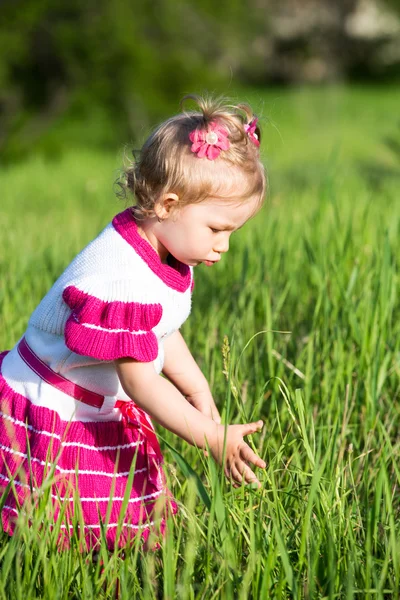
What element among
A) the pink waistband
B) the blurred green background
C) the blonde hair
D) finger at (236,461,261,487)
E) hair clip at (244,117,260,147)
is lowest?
finger at (236,461,261,487)

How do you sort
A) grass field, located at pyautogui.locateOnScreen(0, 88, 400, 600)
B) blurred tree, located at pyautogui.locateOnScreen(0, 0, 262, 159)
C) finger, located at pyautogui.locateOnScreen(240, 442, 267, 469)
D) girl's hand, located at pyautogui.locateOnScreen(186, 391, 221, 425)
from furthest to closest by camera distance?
blurred tree, located at pyautogui.locateOnScreen(0, 0, 262, 159) → girl's hand, located at pyautogui.locateOnScreen(186, 391, 221, 425) → finger, located at pyautogui.locateOnScreen(240, 442, 267, 469) → grass field, located at pyautogui.locateOnScreen(0, 88, 400, 600)

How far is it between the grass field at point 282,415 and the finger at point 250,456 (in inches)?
1.3

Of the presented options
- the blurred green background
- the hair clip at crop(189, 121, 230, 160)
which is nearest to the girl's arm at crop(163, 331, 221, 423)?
the hair clip at crop(189, 121, 230, 160)

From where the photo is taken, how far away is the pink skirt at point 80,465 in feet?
4.93

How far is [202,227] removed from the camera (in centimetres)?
153

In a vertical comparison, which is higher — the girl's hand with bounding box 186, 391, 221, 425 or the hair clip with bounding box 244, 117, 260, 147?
A: the hair clip with bounding box 244, 117, 260, 147

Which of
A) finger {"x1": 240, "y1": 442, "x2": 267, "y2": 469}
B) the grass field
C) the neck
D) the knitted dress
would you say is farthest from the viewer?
the neck

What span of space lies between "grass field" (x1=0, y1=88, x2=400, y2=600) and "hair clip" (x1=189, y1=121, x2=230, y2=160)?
26cm

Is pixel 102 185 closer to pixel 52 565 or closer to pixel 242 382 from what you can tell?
pixel 242 382

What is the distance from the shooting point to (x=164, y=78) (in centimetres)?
912

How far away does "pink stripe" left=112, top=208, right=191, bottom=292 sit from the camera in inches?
60.7

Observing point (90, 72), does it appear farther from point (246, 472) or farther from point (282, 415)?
point (246, 472)

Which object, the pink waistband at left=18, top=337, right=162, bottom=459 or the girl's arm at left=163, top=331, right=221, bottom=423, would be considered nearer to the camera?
the pink waistband at left=18, top=337, right=162, bottom=459

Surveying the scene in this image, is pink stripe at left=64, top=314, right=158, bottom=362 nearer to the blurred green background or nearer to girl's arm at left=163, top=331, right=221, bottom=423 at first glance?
girl's arm at left=163, top=331, right=221, bottom=423
